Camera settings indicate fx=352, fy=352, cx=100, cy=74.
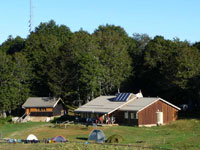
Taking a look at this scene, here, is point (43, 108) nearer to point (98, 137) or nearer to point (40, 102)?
point (40, 102)

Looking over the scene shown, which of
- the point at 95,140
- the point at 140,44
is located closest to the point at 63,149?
the point at 95,140

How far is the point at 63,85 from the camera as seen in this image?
263 feet

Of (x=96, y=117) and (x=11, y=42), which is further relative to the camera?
(x=11, y=42)

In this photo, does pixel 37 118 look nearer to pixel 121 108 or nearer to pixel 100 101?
pixel 100 101

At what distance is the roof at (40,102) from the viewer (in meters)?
76.8

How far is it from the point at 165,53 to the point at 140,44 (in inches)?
806

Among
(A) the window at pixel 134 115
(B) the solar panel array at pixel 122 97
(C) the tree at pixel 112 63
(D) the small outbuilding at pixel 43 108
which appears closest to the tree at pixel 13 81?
(D) the small outbuilding at pixel 43 108

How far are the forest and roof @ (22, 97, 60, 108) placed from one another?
188cm

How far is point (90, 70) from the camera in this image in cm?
7462

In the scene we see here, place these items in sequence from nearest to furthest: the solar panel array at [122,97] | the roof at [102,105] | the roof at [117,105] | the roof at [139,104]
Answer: the roof at [139,104], the roof at [117,105], the roof at [102,105], the solar panel array at [122,97]

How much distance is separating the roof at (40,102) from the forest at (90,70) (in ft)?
6.17

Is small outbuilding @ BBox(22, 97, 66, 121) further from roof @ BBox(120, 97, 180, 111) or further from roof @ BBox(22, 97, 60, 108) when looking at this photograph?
roof @ BBox(120, 97, 180, 111)

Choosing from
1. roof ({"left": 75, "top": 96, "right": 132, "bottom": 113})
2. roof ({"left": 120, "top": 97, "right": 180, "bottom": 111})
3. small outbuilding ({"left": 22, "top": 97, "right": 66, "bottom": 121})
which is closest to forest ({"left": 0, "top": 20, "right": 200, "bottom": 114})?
small outbuilding ({"left": 22, "top": 97, "right": 66, "bottom": 121})

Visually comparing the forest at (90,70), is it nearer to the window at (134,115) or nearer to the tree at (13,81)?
the tree at (13,81)
